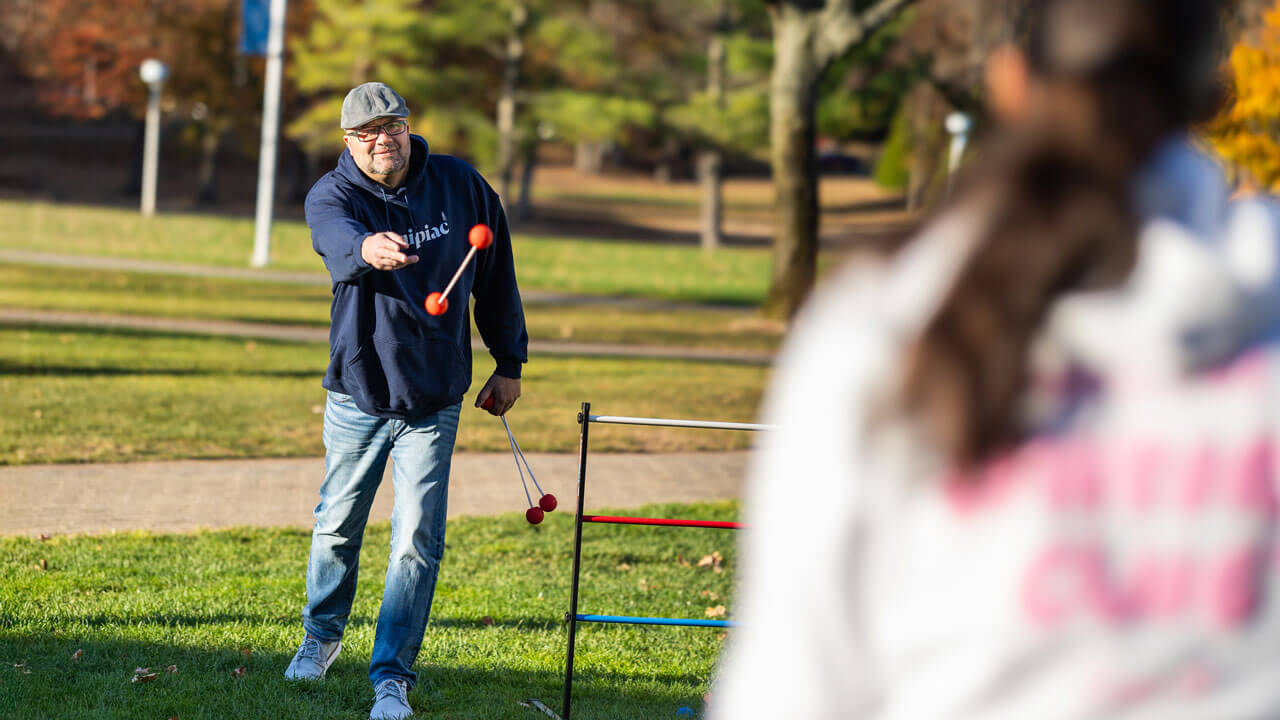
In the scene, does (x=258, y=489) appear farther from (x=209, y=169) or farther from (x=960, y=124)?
(x=209, y=169)

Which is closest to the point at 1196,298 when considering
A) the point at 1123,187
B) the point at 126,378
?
the point at 1123,187

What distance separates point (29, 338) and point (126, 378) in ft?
8.35

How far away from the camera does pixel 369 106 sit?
470 centimetres

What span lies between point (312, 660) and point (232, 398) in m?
7.12

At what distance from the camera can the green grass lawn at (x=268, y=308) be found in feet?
59.3

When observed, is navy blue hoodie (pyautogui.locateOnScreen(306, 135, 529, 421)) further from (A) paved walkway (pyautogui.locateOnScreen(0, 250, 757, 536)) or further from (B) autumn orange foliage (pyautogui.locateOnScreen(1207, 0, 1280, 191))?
(B) autumn orange foliage (pyautogui.locateOnScreen(1207, 0, 1280, 191))

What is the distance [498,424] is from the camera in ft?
38.1

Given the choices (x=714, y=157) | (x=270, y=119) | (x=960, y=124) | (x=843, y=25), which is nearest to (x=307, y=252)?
(x=270, y=119)

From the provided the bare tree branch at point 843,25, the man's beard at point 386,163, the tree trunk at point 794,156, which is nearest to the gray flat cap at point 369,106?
the man's beard at point 386,163

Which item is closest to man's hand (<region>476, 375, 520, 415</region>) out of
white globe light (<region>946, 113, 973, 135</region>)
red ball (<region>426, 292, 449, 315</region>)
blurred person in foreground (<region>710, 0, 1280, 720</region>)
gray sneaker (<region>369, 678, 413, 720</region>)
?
red ball (<region>426, 292, 449, 315</region>)

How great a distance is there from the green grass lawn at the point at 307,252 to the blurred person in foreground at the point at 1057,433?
81.0ft

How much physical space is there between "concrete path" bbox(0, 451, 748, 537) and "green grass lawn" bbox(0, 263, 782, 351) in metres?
8.13

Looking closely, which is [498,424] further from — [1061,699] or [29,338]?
[1061,699]

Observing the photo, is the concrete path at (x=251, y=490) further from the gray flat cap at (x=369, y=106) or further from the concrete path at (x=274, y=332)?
the concrete path at (x=274, y=332)
